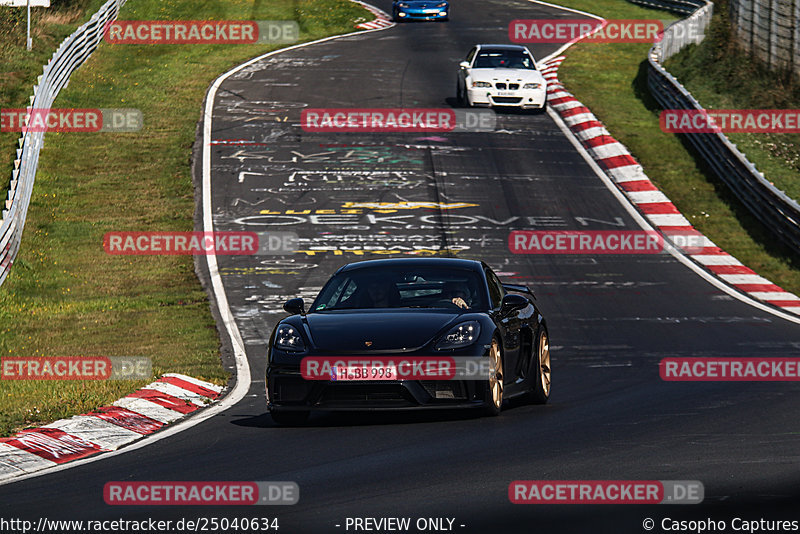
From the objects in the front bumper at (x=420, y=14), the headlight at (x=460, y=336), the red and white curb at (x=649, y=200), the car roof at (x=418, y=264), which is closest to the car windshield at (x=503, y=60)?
the red and white curb at (x=649, y=200)

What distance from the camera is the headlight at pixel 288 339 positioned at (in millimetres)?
9930

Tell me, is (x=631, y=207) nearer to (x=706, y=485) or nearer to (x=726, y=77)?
(x=726, y=77)

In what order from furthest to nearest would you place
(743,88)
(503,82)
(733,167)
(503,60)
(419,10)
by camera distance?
1. (419,10)
2. (743,88)
3. (503,60)
4. (503,82)
5. (733,167)

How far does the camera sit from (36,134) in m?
26.3

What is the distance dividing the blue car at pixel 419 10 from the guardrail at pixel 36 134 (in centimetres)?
1046

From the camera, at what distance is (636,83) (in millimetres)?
36125

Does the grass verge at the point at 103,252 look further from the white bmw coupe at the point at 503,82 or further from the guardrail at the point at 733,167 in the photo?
the guardrail at the point at 733,167

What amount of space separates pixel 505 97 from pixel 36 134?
1086cm

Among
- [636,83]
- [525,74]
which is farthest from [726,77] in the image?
[525,74]

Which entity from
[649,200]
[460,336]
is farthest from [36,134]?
[460,336]

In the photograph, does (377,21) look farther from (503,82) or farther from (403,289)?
(403,289)

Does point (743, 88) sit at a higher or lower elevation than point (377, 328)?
lower

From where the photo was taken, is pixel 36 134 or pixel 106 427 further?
pixel 36 134

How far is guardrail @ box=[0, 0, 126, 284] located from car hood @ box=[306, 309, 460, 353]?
1003cm
